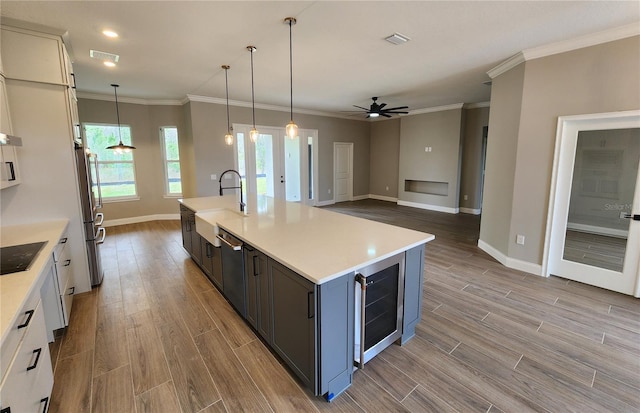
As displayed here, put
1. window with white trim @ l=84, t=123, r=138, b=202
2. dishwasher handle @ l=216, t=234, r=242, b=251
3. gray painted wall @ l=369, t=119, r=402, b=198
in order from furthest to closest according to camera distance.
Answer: gray painted wall @ l=369, t=119, r=402, b=198 < window with white trim @ l=84, t=123, r=138, b=202 < dishwasher handle @ l=216, t=234, r=242, b=251

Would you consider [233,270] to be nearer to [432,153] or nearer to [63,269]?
[63,269]

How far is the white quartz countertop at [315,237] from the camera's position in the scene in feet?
5.64

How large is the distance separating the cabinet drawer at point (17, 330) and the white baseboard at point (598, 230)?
4.95 m

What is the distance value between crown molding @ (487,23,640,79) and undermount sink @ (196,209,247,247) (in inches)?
158

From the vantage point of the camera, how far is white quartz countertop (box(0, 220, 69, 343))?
4.13 feet

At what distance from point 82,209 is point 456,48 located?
4801 mm

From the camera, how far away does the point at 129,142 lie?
247 inches

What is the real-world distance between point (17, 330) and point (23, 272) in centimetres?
51

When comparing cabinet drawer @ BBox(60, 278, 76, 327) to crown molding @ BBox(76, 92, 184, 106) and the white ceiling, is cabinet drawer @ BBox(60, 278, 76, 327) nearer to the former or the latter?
Answer: the white ceiling

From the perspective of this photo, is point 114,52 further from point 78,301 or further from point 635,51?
point 635,51

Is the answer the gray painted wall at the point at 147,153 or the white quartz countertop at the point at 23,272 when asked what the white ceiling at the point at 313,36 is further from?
the white quartz countertop at the point at 23,272

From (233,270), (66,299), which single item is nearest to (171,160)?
(66,299)

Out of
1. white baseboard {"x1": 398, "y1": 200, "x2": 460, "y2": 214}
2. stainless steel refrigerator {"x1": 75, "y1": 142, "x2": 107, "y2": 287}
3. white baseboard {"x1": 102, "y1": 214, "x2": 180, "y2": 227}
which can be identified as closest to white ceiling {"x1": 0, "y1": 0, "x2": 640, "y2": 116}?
stainless steel refrigerator {"x1": 75, "y1": 142, "x2": 107, "y2": 287}

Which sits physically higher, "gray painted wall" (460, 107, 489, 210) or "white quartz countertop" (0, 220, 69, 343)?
"gray painted wall" (460, 107, 489, 210)
